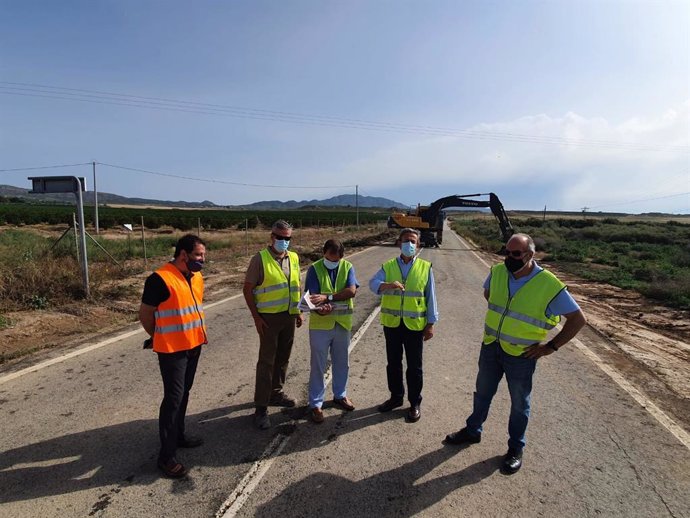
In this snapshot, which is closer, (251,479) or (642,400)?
(251,479)

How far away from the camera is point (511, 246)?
3.60m

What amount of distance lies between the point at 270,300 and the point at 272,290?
0.33ft

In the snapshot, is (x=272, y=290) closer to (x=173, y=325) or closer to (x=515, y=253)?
(x=173, y=325)

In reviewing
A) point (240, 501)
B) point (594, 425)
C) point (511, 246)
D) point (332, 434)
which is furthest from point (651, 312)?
point (240, 501)

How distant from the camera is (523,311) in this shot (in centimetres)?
357

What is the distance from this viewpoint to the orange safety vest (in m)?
3.35

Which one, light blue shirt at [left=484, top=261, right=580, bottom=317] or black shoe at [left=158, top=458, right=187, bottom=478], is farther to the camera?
light blue shirt at [left=484, top=261, right=580, bottom=317]

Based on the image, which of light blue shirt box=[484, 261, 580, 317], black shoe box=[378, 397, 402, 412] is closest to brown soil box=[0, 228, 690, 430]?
light blue shirt box=[484, 261, 580, 317]

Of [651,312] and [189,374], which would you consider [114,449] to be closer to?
[189,374]

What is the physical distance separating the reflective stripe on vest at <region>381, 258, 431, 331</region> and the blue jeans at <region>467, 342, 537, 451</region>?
2.34ft

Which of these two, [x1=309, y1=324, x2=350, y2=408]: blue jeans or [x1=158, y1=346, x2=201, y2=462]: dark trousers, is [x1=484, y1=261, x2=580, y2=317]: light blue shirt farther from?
[x1=158, y1=346, x2=201, y2=462]: dark trousers

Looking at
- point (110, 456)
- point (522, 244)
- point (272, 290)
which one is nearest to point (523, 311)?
point (522, 244)

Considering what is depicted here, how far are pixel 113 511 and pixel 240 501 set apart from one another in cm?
84

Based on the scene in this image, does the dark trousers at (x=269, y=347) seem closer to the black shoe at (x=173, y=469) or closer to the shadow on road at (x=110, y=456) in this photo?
the shadow on road at (x=110, y=456)
